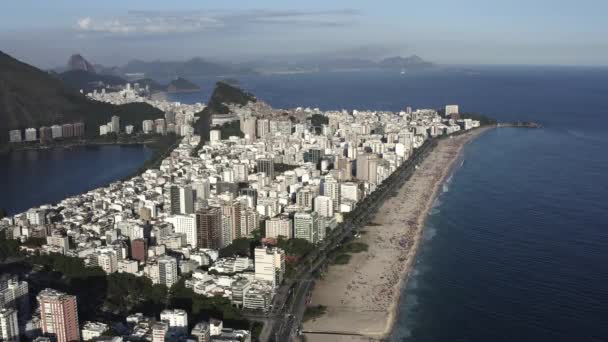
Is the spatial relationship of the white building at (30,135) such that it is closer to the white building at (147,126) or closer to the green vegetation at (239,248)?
the white building at (147,126)

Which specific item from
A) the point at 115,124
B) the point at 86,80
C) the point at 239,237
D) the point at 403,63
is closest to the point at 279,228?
the point at 239,237

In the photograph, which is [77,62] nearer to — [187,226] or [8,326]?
[187,226]

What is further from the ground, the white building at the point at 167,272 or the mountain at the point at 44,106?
the mountain at the point at 44,106

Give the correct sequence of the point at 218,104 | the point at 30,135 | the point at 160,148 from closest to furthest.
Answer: the point at 160,148 < the point at 30,135 < the point at 218,104

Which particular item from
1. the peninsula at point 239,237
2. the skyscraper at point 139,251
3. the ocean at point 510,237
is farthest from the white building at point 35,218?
the ocean at point 510,237

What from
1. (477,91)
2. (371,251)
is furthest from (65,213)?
(477,91)
